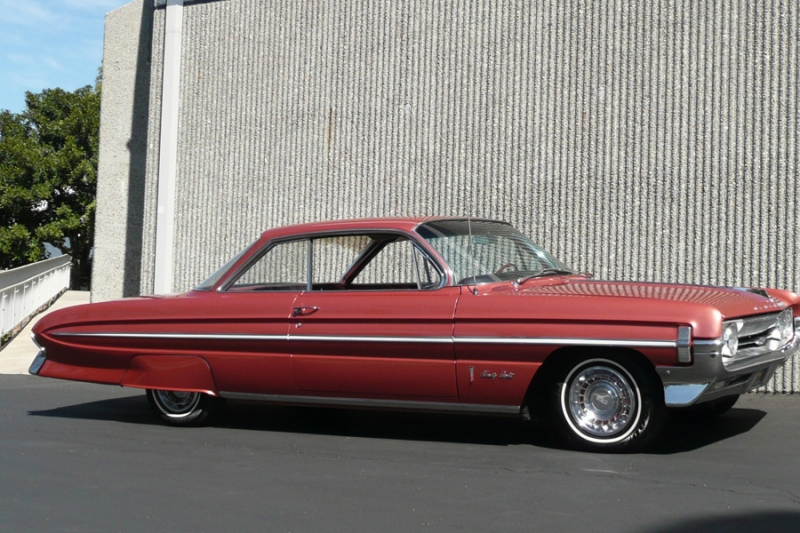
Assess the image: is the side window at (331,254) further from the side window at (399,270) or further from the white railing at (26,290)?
the white railing at (26,290)

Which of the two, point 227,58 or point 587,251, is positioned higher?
point 227,58

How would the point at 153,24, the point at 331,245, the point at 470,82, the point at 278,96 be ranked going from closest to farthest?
the point at 331,245, the point at 470,82, the point at 278,96, the point at 153,24

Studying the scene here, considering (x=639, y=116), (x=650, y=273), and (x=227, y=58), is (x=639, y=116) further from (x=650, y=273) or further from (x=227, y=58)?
(x=227, y=58)

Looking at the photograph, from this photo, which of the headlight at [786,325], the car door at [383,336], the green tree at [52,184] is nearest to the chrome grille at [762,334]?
the headlight at [786,325]

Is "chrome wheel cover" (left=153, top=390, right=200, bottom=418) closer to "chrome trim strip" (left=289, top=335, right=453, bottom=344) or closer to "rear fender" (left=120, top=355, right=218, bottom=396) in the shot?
"rear fender" (left=120, top=355, right=218, bottom=396)

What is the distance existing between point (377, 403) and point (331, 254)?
4.03ft

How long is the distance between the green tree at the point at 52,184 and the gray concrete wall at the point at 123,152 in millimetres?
26716

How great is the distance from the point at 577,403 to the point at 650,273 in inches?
139

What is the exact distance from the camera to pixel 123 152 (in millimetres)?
13070

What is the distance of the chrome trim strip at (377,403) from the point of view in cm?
591

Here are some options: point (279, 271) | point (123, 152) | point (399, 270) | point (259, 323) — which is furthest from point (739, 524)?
point (123, 152)

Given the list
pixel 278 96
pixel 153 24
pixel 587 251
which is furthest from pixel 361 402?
pixel 153 24

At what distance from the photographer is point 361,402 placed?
6.27m

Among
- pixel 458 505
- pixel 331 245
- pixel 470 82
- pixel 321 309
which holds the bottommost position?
pixel 458 505
